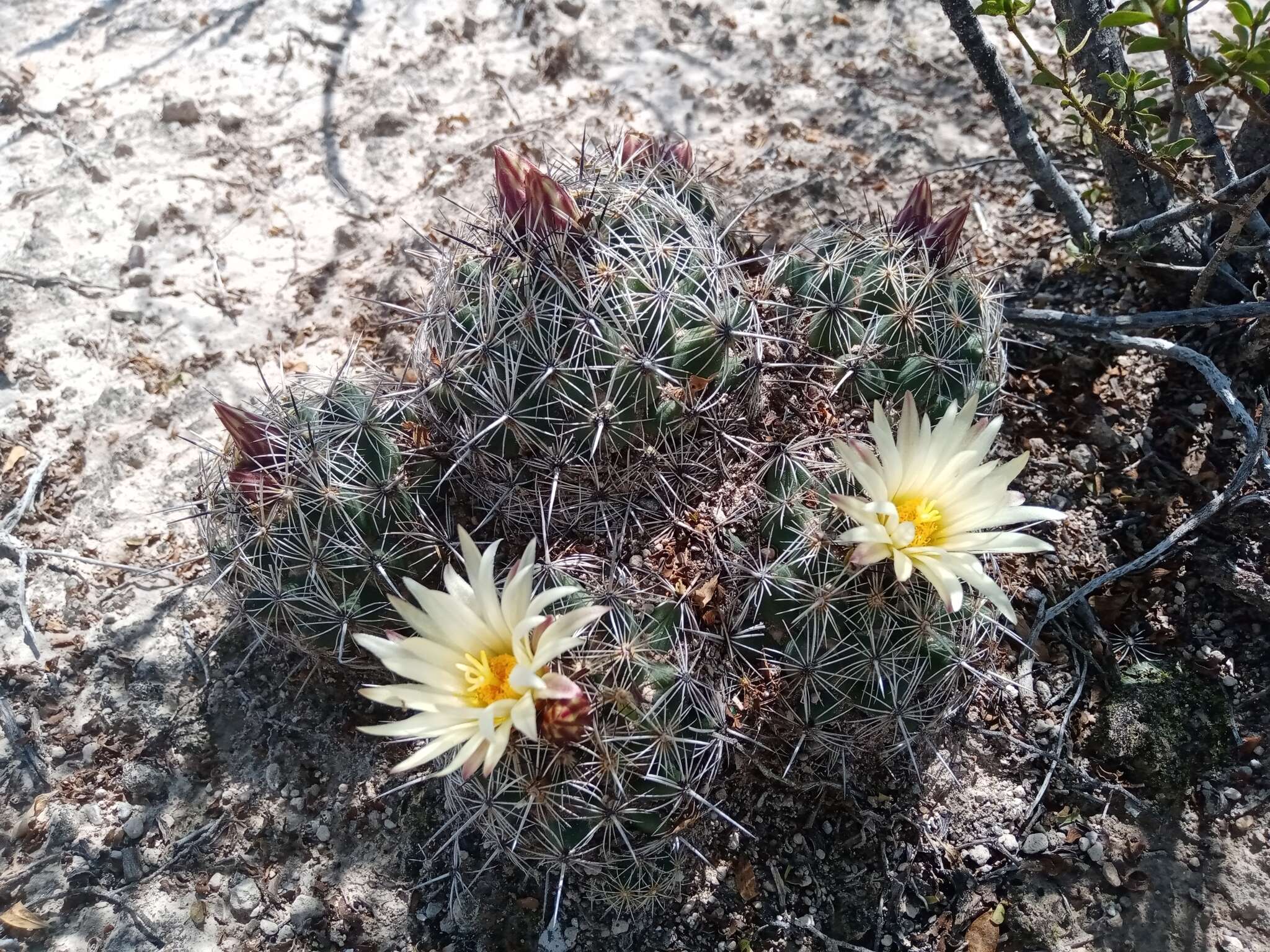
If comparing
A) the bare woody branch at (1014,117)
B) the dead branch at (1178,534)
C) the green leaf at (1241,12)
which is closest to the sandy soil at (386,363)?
the dead branch at (1178,534)

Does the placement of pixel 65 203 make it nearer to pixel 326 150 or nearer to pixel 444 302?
pixel 326 150

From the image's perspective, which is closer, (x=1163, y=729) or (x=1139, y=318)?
(x=1163, y=729)

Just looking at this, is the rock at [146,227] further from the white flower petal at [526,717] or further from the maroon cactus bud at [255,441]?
the white flower petal at [526,717]

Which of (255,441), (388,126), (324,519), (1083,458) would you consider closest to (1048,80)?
(1083,458)

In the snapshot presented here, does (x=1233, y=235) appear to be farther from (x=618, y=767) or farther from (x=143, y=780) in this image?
(x=143, y=780)

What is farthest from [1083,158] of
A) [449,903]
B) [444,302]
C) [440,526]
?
[449,903]

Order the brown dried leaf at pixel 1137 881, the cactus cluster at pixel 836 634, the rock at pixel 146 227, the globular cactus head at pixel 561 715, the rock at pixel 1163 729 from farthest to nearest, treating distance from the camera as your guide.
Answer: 1. the rock at pixel 146 227
2. the rock at pixel 1163 729
3. the brown dried leaf at pixel 1137 881
4. the cactus cluster at pixel 836 634
5. the globular cactus head at pixel 561 715
